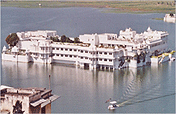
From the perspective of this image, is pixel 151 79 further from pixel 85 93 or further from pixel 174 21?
pixel 174 21

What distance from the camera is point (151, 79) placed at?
18.0m

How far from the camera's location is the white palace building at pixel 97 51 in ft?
67.0

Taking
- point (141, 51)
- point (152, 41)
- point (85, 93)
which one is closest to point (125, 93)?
point (85, 93)

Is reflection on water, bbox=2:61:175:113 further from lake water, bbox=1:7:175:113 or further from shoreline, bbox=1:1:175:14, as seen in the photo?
shoreline, bbox=1:1:175:14

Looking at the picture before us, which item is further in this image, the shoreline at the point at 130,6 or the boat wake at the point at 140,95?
the shoreline at the point at 130,6

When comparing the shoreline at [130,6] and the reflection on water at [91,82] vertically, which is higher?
the shoreline at [130,6]

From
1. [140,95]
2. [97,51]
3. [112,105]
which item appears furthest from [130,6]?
[112,105]

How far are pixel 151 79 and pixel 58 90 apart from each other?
4.15m

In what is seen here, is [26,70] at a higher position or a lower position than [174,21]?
lower

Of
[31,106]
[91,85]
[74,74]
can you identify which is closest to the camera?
[31,106]

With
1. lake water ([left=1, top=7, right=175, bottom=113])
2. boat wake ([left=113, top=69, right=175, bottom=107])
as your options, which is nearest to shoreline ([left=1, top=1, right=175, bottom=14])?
lake water ([left=1, top=7, right=175, bottom=113])

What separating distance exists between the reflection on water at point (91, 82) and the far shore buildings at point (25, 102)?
17.5 ft

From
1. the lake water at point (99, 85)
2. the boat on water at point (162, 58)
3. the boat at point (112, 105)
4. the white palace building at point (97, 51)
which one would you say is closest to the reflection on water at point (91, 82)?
the lake water at point (99, 85)

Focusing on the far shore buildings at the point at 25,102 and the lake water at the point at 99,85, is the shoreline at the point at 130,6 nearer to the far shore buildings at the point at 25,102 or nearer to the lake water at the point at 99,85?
the lake water at the point at 99,85
